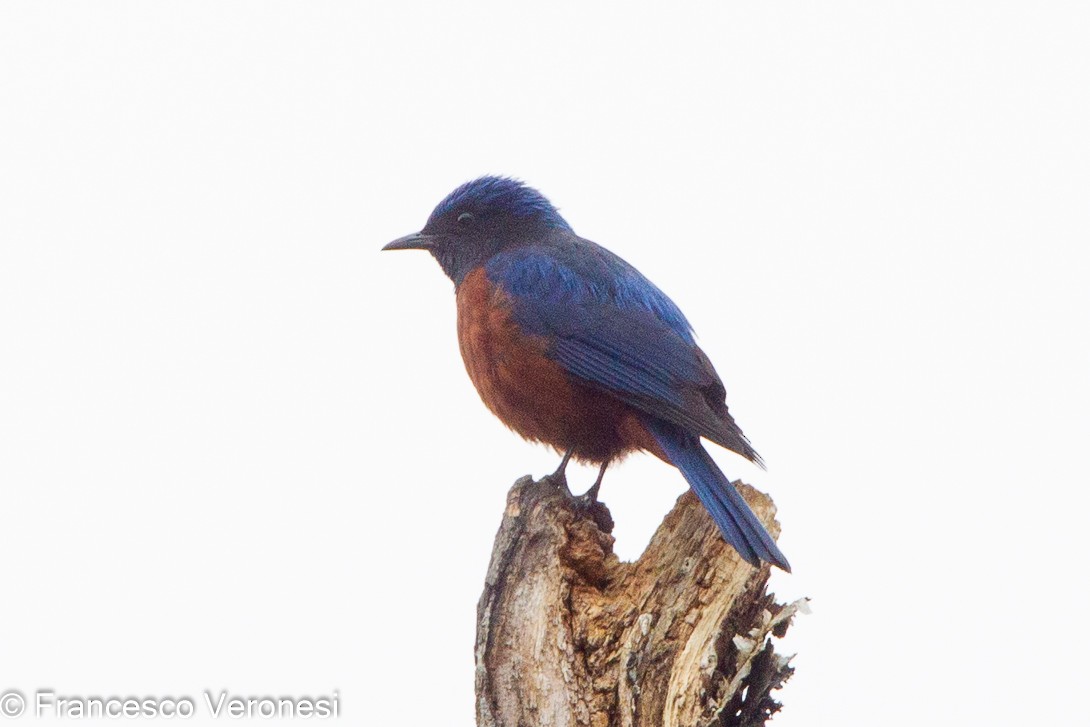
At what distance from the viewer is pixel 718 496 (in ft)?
16.9

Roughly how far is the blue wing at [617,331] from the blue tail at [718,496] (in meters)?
0.09

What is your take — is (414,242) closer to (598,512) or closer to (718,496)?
(598,512)

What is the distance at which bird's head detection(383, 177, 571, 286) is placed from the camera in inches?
304

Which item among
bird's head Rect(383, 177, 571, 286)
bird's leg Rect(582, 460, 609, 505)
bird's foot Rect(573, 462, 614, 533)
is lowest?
bird's foot Rect(573, 462, 614, 533)

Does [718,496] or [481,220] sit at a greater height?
[481,220]

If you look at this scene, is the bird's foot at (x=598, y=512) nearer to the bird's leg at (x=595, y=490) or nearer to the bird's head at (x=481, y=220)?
the bird's leg at (x=595, y=490)

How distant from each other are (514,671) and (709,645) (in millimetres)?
739

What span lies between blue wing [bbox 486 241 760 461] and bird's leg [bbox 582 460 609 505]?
477mm

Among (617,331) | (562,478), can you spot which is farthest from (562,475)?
(617,331)

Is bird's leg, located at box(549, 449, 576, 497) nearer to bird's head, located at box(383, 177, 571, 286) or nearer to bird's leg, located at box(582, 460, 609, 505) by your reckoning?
bird's leg, located at box(582, 460, 609, 505)

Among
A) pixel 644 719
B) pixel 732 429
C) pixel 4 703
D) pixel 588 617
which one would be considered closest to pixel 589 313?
pixel 732 429

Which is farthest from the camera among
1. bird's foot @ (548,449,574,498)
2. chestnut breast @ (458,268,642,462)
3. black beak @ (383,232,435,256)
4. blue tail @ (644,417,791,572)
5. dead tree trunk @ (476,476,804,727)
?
black beak @ (383,232,435,256)

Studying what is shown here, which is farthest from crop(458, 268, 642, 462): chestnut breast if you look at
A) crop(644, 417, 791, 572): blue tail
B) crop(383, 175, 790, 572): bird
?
crop(644, 417, 791, 572): blue tail

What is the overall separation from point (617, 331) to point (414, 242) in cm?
199
